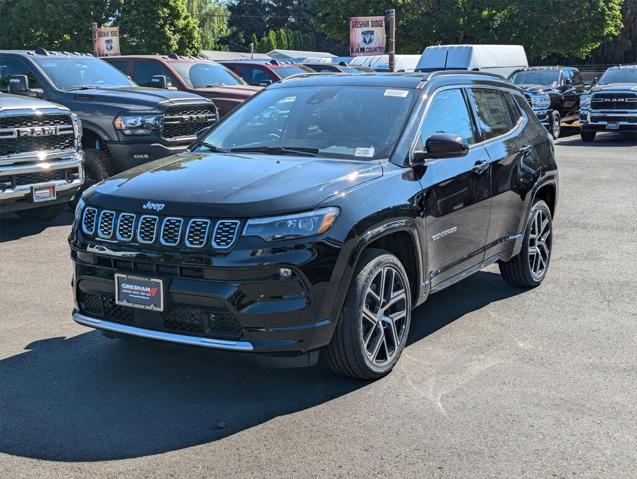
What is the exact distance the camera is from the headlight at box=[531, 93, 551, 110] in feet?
70.3

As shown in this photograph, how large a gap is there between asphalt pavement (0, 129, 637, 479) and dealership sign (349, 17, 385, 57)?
67.7ft

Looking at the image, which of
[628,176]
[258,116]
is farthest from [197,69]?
[258,116]

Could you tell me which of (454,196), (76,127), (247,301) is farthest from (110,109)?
(247,301)

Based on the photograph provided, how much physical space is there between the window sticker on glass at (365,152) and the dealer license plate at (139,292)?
1610 mm

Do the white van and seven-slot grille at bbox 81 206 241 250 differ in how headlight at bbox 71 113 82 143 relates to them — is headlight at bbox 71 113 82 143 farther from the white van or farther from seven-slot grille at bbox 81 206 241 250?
the white van

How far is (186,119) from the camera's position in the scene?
1138cm

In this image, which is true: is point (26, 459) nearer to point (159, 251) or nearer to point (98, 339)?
point (159, 251)

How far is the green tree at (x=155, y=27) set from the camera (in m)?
38.3

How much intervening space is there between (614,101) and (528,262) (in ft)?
51.1

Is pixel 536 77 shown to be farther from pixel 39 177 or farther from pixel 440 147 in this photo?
pixel 440 147

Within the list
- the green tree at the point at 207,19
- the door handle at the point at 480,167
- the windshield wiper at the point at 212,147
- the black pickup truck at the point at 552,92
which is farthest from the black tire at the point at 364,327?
the green tree at the point at 207,19

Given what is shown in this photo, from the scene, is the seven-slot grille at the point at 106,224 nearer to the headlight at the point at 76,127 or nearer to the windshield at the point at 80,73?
the headlight at the point at 76,127

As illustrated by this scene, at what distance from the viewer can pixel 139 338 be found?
4.69 meters

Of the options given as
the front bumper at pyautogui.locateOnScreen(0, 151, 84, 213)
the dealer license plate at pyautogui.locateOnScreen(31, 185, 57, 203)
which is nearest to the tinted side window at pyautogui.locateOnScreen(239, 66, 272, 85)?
the front bumper at pyautogui.locateOnScreen(0, 151, 84, 213)
